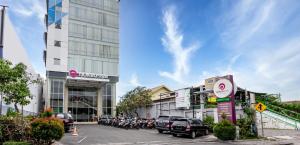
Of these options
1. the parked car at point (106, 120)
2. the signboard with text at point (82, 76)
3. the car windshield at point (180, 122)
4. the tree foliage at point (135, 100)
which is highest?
the signboard with text at point (82, 76)

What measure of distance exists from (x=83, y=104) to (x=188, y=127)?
31413 mm

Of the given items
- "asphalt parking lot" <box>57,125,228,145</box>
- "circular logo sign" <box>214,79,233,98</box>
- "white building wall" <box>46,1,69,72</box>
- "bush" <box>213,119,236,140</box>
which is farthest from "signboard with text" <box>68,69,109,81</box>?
"bush" <box>213,119,236,140</box>

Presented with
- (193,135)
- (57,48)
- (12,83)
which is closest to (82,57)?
(57,48)

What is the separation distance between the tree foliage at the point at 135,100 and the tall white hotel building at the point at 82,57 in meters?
4.16

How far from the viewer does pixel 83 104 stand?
4875cm

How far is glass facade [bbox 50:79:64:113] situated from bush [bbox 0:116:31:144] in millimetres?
31694

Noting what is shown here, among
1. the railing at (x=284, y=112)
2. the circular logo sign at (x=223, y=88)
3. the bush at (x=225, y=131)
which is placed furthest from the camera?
the railing at (x=284, y=112)

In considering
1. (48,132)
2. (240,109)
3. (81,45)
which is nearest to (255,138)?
(240,109)

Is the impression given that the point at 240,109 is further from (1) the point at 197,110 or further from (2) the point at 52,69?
(2) the point at 52,69

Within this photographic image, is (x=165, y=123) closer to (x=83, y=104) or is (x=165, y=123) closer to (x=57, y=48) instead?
(x=83, y=104)

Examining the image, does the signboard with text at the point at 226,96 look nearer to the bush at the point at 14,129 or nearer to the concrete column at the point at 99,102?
the bush at the point at 14,129

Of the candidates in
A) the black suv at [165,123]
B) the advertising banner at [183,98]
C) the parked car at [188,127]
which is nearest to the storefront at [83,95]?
the advertising banner at [183,98]

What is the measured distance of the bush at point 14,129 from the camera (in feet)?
44.8

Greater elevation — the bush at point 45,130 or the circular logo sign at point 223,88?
the circular logo sign at point 223,88
